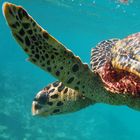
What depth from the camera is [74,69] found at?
11.7ft

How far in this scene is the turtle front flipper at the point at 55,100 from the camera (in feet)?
14.9

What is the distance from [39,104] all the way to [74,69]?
3.88ft

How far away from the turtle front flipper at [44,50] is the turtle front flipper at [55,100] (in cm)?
76

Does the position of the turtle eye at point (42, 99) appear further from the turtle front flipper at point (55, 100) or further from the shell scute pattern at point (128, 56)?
the shell scute pattern at point (128, 56)

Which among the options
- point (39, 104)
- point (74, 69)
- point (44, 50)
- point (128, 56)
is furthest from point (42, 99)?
point (44, 50)

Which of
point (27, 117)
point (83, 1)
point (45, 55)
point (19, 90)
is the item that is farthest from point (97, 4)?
point (45, 55)

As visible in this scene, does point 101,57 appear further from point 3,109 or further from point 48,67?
point 3,109

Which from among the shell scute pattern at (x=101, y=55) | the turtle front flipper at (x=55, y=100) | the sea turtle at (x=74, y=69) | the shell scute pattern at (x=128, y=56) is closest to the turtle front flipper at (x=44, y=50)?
the sea turtle at (x=74, y=69)

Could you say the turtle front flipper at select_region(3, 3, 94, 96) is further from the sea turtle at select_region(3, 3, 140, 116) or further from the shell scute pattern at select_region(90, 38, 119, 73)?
the shell scute pattern at select_region(90, 38, 119, 73)

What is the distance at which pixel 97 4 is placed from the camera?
2856cm

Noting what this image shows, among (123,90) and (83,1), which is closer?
(123,90)

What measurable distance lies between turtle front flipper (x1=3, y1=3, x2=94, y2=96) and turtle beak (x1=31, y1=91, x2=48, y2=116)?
0.84 meters

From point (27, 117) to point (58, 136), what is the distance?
2.17 metres

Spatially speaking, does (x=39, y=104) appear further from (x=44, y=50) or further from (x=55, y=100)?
(x=44, y=50)
